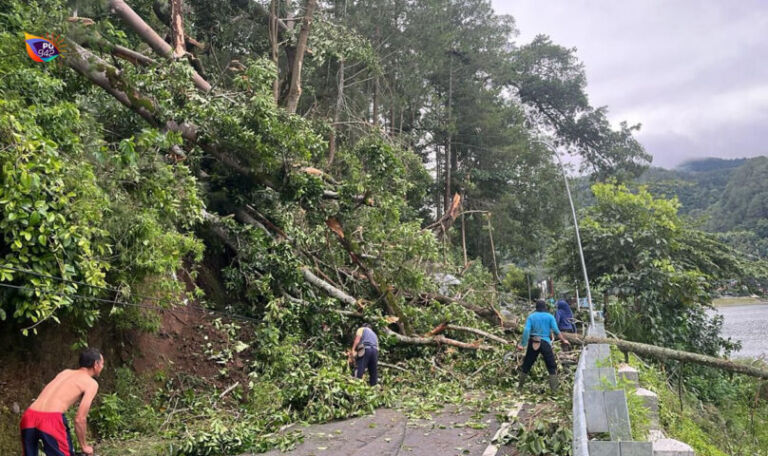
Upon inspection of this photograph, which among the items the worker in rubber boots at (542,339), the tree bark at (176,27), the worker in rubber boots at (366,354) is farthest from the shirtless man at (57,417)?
the tree bark at (176,27)

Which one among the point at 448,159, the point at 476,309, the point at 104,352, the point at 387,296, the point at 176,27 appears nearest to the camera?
the point at 104,352

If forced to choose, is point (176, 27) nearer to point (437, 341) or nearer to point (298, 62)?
point (298, 62)

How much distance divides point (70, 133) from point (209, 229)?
13.9ft

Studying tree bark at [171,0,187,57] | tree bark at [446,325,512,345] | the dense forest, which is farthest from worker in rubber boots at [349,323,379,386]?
tree bark at [171,0,187,57]

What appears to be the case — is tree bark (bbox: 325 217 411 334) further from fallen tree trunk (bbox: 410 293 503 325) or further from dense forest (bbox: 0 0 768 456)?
fallen tree trunk (bbox: 410 293 503 325)

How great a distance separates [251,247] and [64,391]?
6.03 m

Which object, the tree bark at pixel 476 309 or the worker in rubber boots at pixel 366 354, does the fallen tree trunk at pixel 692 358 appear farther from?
the tree bark at pixel 476 309

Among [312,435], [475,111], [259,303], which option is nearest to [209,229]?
[259,303]

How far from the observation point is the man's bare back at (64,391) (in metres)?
4.77

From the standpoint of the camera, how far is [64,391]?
4863 mm

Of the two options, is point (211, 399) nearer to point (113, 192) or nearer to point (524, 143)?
point (113, 192)

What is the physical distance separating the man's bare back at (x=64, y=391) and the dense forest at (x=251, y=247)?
1250 mm

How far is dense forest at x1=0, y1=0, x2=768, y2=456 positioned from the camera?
6.65 meters

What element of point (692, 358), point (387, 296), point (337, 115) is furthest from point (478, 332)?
point (337, 115)
